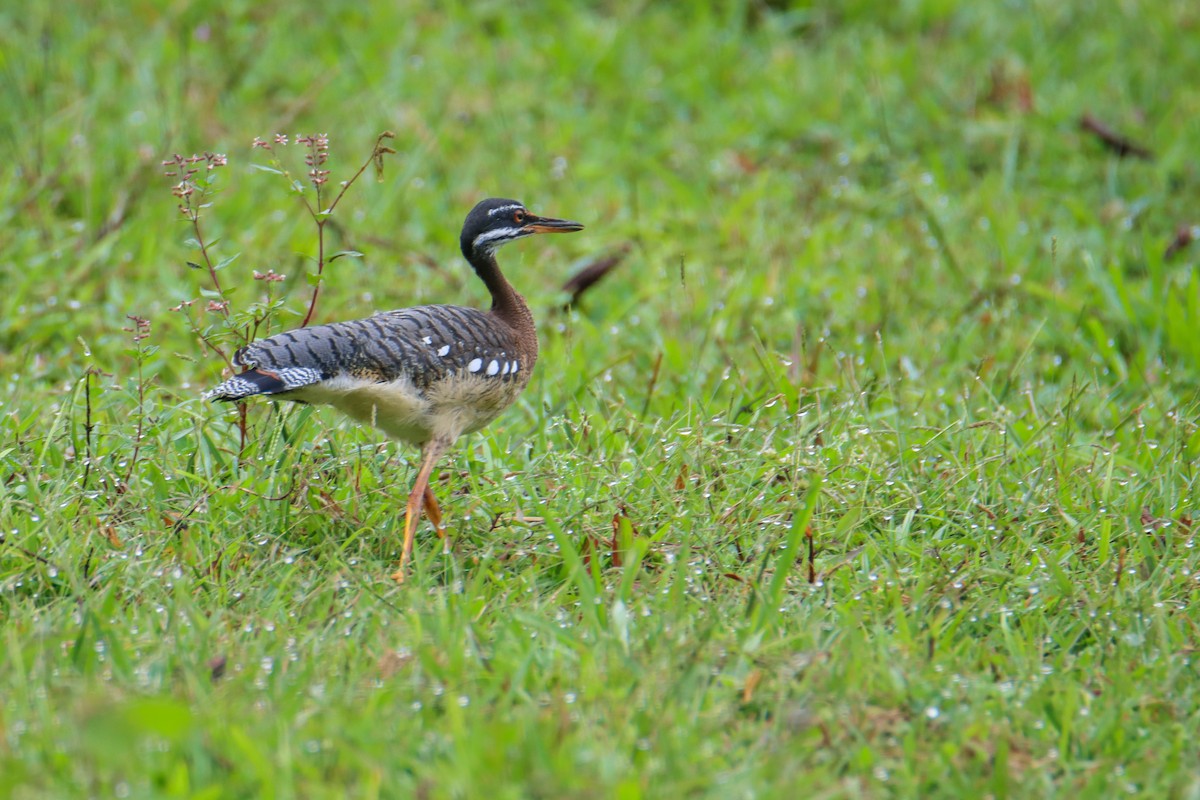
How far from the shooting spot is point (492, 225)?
Result: 5.23 metres

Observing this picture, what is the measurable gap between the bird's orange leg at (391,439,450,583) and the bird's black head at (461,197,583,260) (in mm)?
837

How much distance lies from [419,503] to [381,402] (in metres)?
0.36

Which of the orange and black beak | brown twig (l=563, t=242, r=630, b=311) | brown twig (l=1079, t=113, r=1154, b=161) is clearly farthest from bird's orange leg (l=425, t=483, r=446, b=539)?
brown twig (l=1079, t=113, r=1154, b=161)

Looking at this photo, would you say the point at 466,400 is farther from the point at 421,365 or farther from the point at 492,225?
the point at 492,225

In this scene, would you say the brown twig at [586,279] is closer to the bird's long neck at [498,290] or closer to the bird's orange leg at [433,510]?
the bird's long neck at [498,290]

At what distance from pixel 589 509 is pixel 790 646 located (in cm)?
103

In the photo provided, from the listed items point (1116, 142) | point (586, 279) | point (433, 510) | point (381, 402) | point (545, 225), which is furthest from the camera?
point (1116, 142)

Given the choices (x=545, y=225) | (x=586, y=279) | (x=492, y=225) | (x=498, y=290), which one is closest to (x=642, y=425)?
(x=498, y=290)

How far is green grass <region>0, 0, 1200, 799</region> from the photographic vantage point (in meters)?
3.56

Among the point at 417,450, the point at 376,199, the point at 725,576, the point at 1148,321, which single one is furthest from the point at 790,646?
the point at 376,199

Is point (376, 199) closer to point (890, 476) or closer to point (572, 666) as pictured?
point (890, 476)

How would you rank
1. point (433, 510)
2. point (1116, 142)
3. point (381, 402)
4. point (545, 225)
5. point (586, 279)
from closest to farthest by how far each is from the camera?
point (381, 402)
point (433, 510)
point (545, 225)
point (586, 279)
point (1116, 142)

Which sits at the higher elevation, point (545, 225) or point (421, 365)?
point (545, 225)

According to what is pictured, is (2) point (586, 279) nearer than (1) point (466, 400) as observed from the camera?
No
